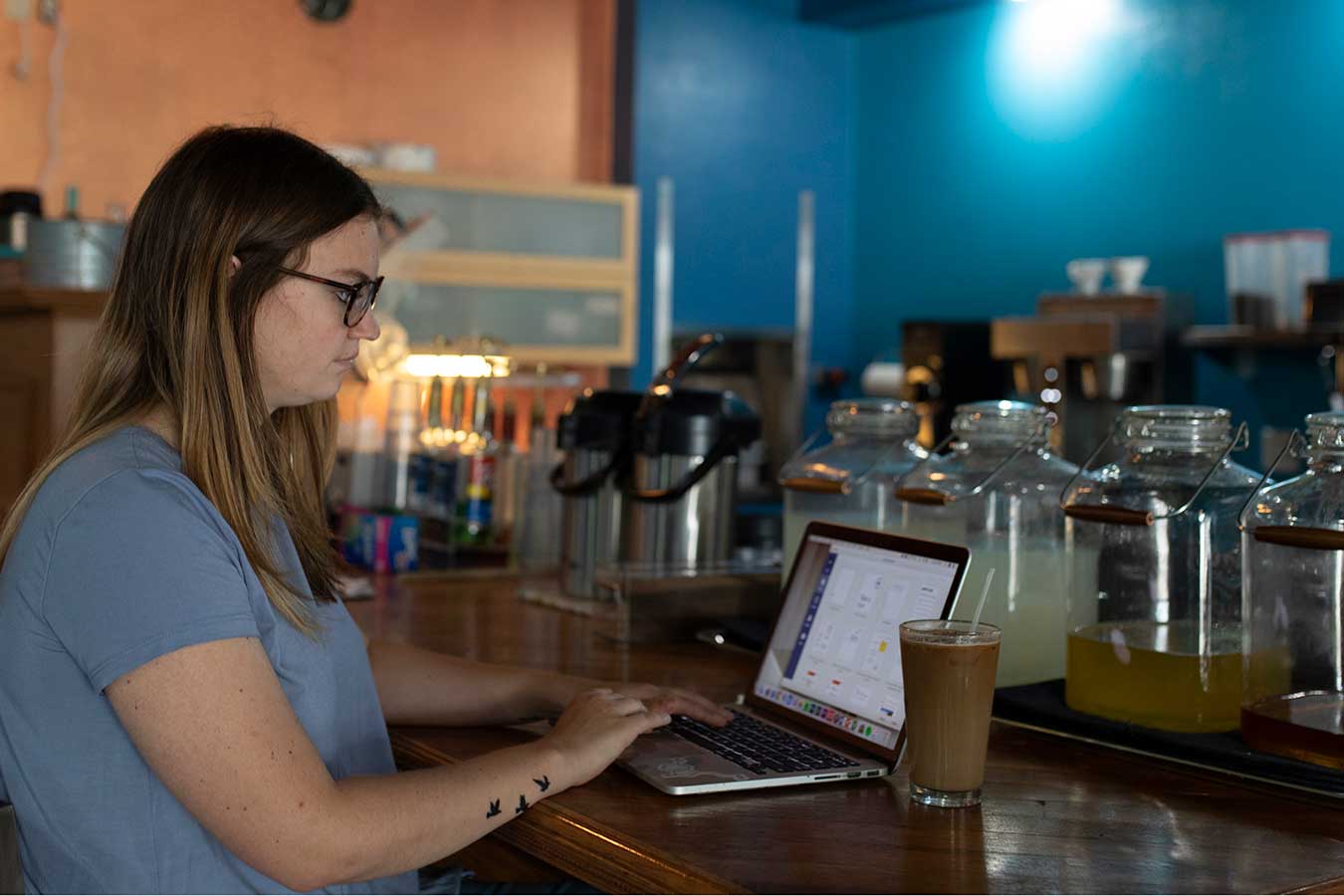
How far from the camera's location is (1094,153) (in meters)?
5.30

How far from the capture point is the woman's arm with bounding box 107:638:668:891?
1.09m

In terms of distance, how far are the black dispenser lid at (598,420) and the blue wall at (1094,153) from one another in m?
3.11

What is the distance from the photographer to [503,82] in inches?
239

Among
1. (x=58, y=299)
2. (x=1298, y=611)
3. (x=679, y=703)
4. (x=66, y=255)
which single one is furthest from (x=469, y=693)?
(x=66, y=255)

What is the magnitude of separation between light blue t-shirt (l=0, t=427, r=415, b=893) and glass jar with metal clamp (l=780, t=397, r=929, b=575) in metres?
0.74

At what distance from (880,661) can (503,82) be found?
200 inches

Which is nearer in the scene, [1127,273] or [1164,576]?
[1164,576]

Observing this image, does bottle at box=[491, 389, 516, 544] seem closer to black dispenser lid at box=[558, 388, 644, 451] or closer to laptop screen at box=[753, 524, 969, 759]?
black dispenser lid at box=[558, 388, 644, 451]

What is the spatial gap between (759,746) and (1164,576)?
41cm

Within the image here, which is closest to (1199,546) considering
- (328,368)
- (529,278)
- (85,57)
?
(328,368)

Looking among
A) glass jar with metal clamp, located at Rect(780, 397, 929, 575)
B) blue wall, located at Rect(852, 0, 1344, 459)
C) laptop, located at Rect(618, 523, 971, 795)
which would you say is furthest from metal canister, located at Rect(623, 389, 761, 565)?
blue wall, located at Rect(852, 0, 1344, 459)

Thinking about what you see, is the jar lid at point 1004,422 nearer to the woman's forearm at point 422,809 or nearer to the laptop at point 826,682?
the laptop at point 826,682

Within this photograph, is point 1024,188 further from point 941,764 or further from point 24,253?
point 941,764

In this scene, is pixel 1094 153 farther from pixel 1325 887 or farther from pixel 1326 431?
pixel 1325 887
